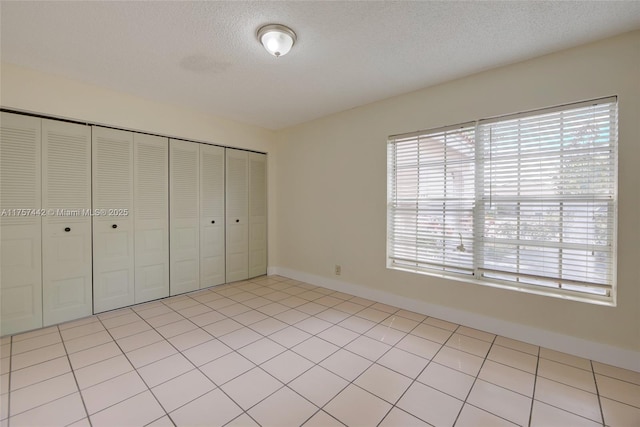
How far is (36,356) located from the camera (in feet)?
7.38

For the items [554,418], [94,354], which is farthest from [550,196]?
[94,354]

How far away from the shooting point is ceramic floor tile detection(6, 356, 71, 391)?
1918mm

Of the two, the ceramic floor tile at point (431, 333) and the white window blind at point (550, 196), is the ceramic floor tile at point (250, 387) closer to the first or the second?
the ceramic floor tile at point (431, 333)

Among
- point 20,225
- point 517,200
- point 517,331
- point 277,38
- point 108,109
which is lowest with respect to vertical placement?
point 517,331

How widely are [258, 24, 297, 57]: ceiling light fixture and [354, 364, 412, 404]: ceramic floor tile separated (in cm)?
258

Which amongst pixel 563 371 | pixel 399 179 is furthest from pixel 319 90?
pixel 563 371

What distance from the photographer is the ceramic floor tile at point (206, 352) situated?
222 cm

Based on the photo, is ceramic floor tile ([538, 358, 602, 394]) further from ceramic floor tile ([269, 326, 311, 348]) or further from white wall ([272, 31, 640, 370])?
ceramic floor tile ([269, 326, 311, 348])

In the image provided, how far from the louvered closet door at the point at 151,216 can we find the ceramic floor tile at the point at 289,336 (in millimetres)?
1964

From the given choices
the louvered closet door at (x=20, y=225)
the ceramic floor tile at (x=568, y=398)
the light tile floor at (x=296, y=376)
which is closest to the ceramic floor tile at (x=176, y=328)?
the light tile floor at (x=296, y=376)

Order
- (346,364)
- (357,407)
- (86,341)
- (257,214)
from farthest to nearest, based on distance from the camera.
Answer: (257,214), (86,341), (346,364), (357,407)

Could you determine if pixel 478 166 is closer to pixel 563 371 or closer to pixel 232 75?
pixel 563 371

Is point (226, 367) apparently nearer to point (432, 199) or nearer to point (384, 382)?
point (384, 382)

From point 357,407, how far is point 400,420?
0.86 ft
